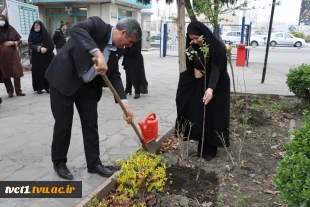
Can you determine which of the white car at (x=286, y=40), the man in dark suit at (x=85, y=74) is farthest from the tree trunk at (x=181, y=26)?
the white car at (x=286, y=40)

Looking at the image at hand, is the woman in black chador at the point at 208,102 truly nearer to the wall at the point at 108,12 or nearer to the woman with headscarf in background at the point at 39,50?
the woman with headscarf in background at the point at 39,50

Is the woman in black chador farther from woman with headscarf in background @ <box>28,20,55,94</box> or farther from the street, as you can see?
the street

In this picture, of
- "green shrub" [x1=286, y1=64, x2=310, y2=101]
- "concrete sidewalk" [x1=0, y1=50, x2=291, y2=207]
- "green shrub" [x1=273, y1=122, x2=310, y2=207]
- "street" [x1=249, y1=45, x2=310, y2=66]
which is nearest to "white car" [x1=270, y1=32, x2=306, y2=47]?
"street" [x1=249, y1=45, x2=310, y2=66]

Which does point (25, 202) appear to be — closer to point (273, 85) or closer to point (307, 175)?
point (307, 175)

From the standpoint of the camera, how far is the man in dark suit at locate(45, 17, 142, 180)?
2.46 m

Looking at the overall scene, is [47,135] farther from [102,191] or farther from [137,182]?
[137,182]

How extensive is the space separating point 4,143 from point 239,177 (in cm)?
302

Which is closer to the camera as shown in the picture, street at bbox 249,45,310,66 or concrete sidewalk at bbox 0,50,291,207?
concrete sidewalk at bbox 0,50,291,207

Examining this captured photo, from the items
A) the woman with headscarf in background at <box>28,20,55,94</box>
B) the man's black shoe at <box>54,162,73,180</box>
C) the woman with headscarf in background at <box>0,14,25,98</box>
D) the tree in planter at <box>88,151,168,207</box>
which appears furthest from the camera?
the woman with headscarf in background at <box>28,20,55,94</box>

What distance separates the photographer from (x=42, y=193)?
2803 mm

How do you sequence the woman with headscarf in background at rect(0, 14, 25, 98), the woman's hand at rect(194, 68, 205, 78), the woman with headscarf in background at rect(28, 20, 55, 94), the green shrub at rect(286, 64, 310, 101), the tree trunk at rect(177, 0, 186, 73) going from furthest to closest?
the woman with headscarf in background at rect(28, 20, 55, 94) → the woman with headscarf in background at rect(0, 14, 25, 98) → the green shrub at rect(286, 64, 310, 101) → the tree trunk at rect(177, 0, 186, 73) → the woman's hand at rect(194, 68, 205, 78)

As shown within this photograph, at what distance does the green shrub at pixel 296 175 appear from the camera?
5.76 feet

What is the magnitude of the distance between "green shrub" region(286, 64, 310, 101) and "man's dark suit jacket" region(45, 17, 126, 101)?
3997 millimetres

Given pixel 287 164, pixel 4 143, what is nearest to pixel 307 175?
pixel 287 164
